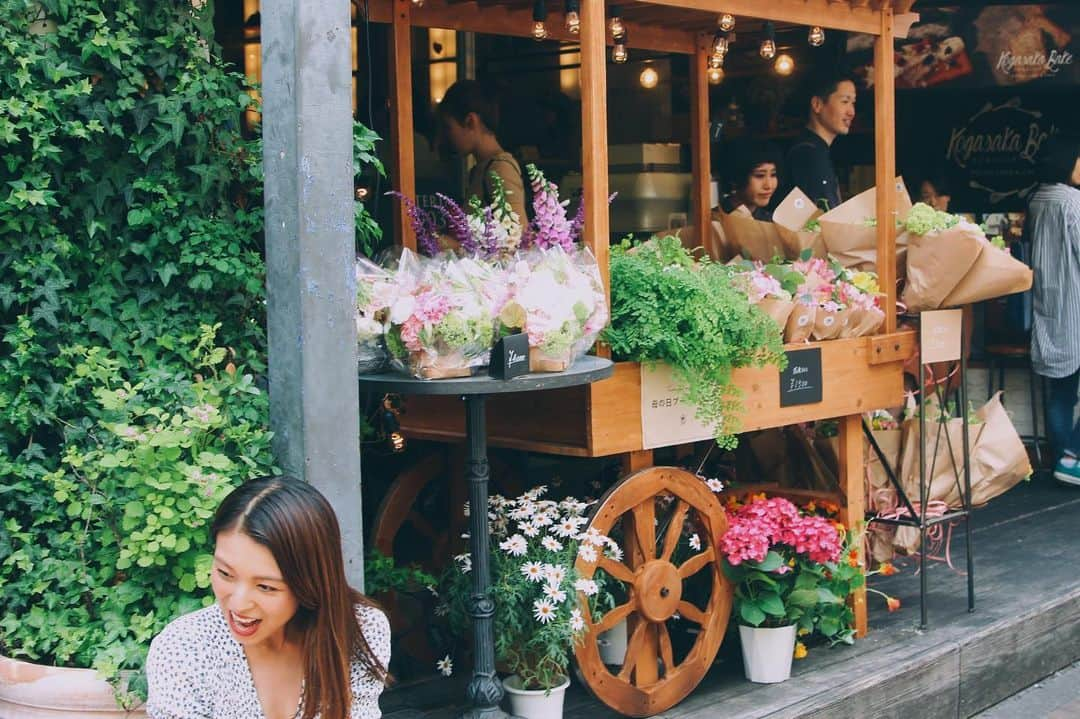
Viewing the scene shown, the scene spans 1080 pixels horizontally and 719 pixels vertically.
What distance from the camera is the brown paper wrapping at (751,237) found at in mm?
5477

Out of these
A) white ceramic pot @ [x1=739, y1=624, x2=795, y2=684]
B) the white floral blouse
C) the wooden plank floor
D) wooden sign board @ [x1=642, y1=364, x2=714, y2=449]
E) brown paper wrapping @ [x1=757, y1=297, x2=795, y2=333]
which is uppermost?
brown paper wrapping @ [x1=757, y1=297, x2=795, y2=333]

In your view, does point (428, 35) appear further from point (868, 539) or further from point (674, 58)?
point (868, 539)

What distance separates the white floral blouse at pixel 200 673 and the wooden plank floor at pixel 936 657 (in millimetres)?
1759

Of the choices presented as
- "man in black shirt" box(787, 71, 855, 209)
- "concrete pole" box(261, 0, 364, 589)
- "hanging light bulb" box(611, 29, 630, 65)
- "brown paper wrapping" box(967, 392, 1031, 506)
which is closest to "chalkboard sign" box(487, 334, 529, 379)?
"concrete pole" box(261, 0, 364, 589)

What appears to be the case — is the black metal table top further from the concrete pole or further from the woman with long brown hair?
the woman with long brown hair

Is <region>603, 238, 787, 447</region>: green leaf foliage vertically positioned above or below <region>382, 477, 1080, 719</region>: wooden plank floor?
above

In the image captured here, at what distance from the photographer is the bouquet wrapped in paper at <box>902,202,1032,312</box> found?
17.2 ft

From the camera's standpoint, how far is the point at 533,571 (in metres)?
4.06

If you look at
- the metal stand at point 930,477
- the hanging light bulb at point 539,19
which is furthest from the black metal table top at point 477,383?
the metal stand at point 930,477

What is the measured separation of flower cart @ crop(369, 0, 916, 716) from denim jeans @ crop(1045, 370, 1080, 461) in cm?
325

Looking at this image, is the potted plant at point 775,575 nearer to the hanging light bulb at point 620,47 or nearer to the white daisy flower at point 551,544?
the white daisy flower at point 551,544

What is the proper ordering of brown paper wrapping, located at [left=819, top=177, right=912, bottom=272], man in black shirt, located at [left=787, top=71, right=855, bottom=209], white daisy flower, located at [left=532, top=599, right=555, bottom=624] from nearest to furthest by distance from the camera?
1. white daisy flower, located at [left=532, top=599, right=555, bottom=624]
2. brown paper wrapping, located at [left=819, top=177, right=912, bottom=272]
3. man in black shirt, located at [left=787, top=71, right=855, bottom=209]

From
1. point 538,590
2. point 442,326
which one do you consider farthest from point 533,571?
point 442,326

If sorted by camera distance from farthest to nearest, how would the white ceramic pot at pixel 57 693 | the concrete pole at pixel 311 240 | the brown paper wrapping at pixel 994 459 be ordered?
1. the brown paper wrapping at pixel 994 459
2. the concrete pole at pixel 311 240
3. the white ceramic pot at pixel 57 693
